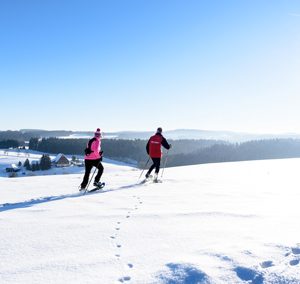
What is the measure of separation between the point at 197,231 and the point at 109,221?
1.96 metres

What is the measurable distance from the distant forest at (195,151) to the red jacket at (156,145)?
2473 inches

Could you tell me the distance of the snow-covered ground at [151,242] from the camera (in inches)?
173

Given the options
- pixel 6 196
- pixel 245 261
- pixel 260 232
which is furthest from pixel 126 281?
pixel 6 196

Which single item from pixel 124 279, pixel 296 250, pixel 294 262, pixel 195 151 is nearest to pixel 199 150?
pixel 195 151

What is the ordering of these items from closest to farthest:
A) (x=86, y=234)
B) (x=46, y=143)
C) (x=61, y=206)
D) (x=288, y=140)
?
(x=86, y=234), (x=61, y=206), (x=288, y=140), (x=46, y=143)

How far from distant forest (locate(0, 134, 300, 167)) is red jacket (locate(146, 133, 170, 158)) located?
6282cm

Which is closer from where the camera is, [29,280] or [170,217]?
[29,280]

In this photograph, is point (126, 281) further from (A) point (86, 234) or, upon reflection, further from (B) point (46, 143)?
(B) point (46, 143)

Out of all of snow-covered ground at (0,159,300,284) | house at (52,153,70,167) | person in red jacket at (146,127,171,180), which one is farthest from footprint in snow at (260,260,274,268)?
house at (52,153,70,167)

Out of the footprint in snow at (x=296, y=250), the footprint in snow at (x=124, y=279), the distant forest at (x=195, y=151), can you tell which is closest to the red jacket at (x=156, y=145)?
the footprint in snow at (x=296, y=250)

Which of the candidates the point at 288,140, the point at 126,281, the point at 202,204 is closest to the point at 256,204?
the point at 202,204

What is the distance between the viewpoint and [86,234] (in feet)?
20.2

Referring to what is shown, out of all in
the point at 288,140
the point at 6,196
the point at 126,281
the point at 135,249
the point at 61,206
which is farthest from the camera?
the point at 288,140

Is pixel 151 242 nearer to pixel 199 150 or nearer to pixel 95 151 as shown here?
pixel 95 151
